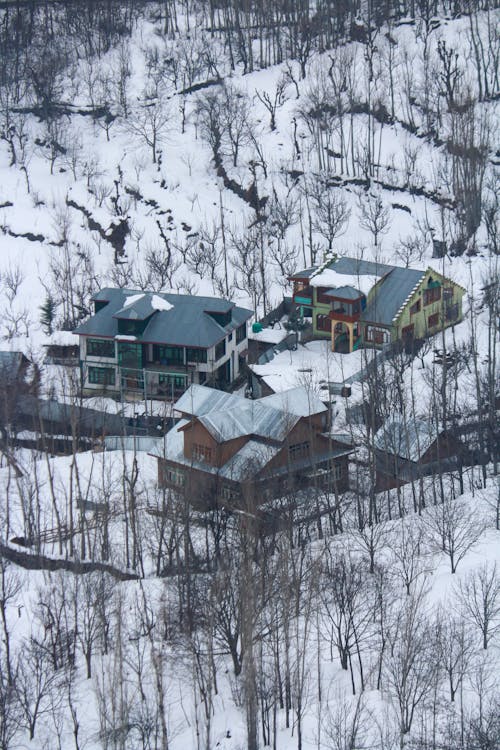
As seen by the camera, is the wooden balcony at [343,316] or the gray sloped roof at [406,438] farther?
the wooden balcony at [343,316]

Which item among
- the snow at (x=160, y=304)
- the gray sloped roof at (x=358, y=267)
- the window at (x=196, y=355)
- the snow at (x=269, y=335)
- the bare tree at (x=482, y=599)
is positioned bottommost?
the bare tree at (x=482, y=599)

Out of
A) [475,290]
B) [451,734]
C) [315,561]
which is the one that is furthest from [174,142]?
[451,734]

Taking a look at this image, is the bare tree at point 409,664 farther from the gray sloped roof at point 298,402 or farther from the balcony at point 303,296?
the balcony at point 303,296

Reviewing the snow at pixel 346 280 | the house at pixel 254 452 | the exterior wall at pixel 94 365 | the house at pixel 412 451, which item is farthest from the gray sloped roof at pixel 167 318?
the house at pixel 412 451

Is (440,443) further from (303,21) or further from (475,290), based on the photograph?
(303,21)

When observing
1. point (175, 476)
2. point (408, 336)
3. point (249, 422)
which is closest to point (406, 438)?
point (249, 422)

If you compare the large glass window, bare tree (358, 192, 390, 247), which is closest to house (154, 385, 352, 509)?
the large glass window
